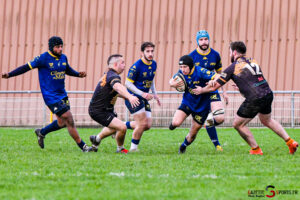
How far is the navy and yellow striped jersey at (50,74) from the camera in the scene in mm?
9570

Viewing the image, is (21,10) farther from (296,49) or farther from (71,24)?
(296,49)

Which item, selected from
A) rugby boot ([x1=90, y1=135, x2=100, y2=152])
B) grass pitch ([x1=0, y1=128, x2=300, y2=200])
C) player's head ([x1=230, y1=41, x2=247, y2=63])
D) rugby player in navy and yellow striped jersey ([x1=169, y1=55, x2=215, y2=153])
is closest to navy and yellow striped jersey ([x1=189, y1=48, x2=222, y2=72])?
rugby player in navy and yellow striped jersey ([x1=169, y1=55, x2=215, y2=153])

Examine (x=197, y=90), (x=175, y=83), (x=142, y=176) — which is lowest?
(x=142, y=176)

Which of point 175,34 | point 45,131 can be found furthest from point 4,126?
point 45,131

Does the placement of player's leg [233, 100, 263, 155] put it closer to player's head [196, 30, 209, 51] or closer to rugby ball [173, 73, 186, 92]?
rugby ball [173, 73, 186, 92]

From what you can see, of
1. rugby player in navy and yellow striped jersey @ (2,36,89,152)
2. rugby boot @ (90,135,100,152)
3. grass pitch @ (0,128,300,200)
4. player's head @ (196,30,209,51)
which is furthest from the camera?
player's head @ (196,30,209,51)

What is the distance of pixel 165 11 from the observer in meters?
22.4

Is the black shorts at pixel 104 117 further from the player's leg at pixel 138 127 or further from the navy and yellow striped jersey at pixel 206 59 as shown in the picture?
the navy and yellow striped jersey at pixel 206 59

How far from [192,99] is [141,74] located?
3.29 feet

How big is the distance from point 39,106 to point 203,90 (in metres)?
11.4

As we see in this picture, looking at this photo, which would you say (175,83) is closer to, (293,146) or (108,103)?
(108,103)

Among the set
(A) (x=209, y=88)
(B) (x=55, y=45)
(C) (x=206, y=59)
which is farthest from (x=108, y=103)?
(C) (x=206, y=59)

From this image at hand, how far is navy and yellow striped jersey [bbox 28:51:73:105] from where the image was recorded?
31.4ft

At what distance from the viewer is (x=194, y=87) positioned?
948 centimetres
